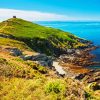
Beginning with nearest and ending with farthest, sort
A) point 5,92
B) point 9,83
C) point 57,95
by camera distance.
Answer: point 57,95 → point 5,92 → point 9,83

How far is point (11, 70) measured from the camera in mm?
24781

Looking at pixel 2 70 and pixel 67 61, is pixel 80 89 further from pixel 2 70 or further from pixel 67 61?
pixel 67 61

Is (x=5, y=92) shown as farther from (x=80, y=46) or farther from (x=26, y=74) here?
(x=80, y=46)

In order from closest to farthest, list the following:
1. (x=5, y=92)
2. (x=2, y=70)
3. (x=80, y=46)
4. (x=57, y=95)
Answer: (x=57, y=95) → (x=5, y=92) → (x=2, y=70) → (x=80, y=46)

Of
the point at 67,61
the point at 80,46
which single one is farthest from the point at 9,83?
the point at 80,46

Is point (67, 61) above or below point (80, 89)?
below

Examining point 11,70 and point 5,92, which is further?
point 11,70

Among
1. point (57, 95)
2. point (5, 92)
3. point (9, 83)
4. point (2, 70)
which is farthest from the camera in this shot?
point (2, 70)

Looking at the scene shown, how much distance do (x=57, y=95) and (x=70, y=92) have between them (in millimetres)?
828

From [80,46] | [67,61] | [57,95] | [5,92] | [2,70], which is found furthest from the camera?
[80,46]

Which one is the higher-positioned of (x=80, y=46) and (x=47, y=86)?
(x=47, y=86)

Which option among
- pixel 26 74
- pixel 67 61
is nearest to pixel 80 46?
pixel 67 61

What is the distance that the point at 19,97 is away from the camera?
1759cm

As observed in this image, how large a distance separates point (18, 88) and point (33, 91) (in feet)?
5.18
